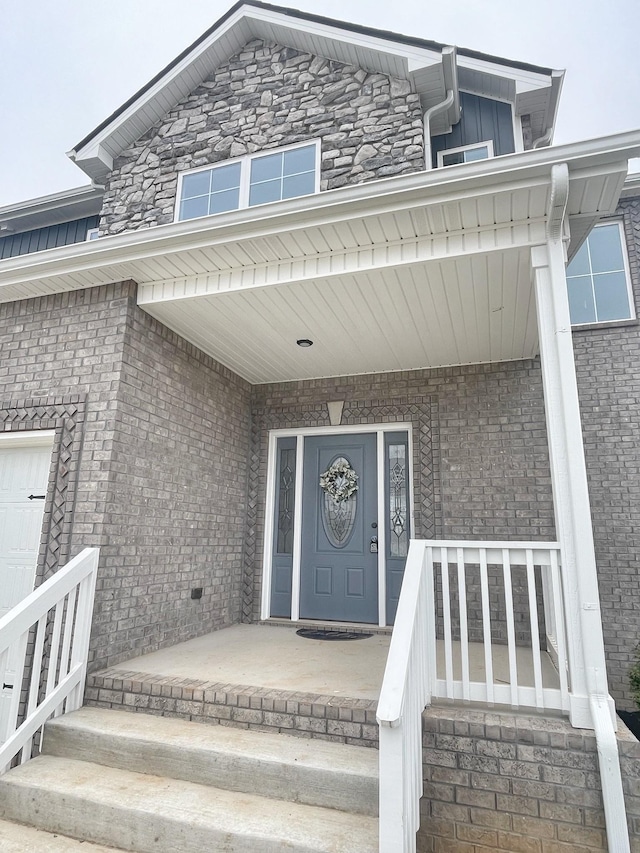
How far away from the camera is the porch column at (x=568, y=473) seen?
2436 millimetres

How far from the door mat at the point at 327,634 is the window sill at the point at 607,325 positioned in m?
3.70

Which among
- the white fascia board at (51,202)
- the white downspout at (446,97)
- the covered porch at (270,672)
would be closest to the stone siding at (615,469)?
the covered porch at (270,672)

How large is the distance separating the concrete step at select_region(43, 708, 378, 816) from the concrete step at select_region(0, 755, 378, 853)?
5 centimetres

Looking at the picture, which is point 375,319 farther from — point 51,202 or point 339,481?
point 51,202

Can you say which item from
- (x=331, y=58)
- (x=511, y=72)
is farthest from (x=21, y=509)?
(x=511, y=72)

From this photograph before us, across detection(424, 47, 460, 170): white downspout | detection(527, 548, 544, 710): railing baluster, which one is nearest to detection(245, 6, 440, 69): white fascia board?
detection(424, 47, 460, 170): white downspout

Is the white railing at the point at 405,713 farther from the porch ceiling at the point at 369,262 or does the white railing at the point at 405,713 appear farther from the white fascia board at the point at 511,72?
the white fascia board at the point at 511,72

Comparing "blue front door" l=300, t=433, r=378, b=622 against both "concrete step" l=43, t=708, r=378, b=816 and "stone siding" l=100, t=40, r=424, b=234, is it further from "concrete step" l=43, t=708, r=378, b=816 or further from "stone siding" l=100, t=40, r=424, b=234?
"stone siding" l=100, t=40, r=424, b=234

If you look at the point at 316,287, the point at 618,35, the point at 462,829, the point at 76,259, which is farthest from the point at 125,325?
the point at 618,35

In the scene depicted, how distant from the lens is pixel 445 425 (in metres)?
4.96

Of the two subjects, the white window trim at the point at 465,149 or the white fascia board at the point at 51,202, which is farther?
the white fascia board at the point at 51,202

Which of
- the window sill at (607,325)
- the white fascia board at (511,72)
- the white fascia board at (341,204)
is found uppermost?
the white fascia board at (511,72)

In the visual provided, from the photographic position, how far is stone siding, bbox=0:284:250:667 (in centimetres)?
355

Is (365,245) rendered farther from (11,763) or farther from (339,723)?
(11,763)
